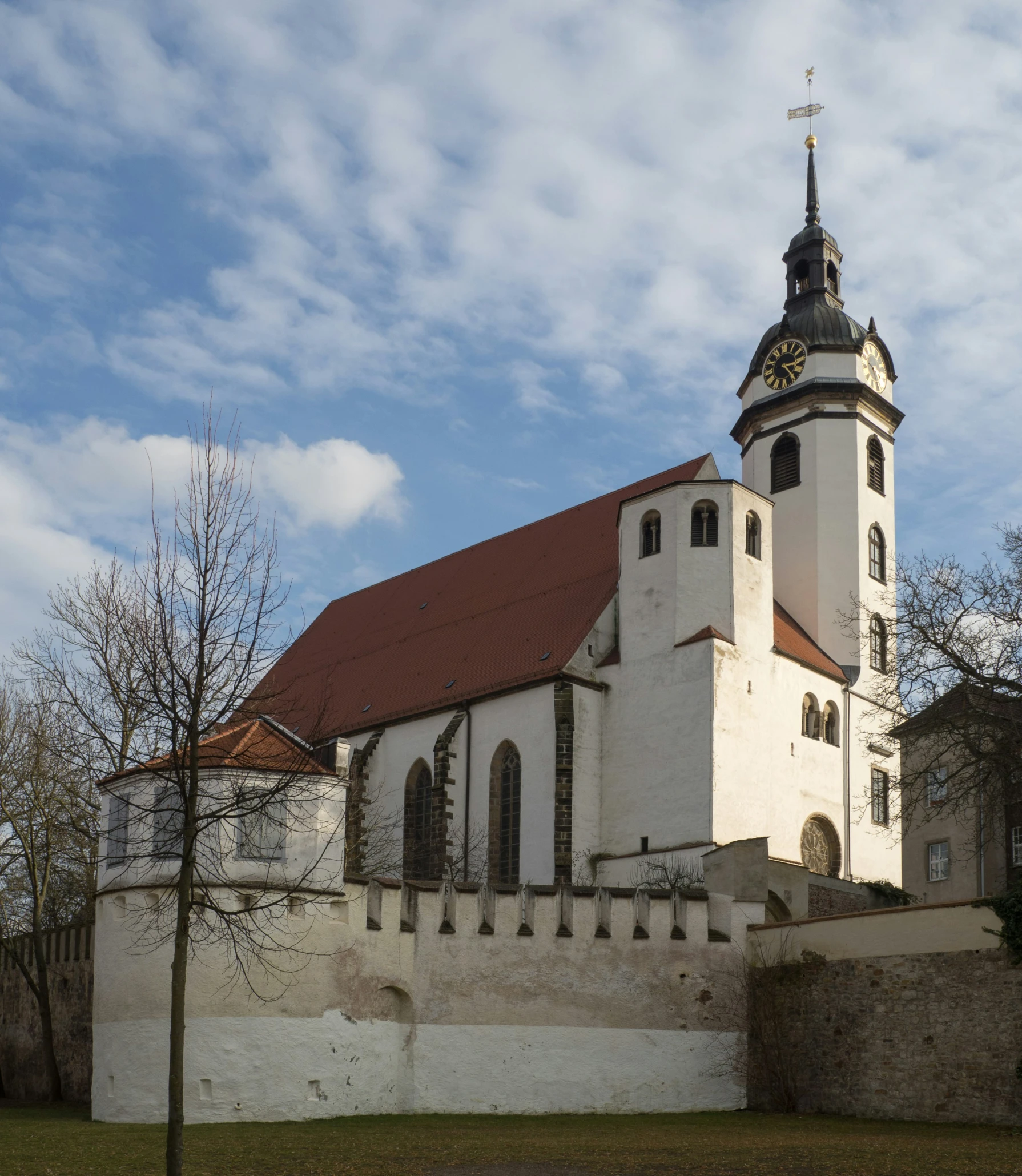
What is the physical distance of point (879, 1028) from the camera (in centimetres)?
2286

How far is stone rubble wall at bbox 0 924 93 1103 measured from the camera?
27734mm

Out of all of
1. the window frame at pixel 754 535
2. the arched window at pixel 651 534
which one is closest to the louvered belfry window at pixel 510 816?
the arched window at pixel 651 534

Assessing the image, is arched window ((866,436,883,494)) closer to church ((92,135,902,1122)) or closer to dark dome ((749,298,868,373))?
church ((92,135,902,1122))

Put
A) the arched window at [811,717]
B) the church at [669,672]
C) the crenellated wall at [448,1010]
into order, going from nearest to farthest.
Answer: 1. the crenellated wall at [448,1010]
2. the church at [669,672]
3. the arched window at [811,717]

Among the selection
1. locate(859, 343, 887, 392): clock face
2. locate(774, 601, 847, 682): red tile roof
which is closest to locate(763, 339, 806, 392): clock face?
locate(859, 343, 887, 392): clock face

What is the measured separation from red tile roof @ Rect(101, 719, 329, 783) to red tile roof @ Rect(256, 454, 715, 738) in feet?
35.5

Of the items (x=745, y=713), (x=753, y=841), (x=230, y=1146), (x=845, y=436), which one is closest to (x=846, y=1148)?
(x=230, y=1146)

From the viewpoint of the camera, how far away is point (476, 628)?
1601 inches

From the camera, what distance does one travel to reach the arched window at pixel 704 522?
34.9 metres

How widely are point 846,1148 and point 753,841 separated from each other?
10.2 meters

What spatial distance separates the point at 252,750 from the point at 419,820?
52.4 feet

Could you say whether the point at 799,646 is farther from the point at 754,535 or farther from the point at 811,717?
the point at 754,535

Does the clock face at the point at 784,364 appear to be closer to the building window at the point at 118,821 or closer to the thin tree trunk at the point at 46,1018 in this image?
the thin tree trunk at the point at 46,1018

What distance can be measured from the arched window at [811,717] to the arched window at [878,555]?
584 centimetres
